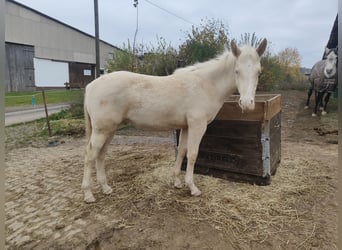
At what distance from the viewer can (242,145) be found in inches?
118

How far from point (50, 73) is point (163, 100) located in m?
19.7

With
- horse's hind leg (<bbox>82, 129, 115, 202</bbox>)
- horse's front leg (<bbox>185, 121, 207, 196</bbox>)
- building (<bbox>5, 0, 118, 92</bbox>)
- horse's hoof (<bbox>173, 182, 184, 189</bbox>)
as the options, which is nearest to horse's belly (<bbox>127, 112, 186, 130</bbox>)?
horse's front leg (<bbox>185, 121, 207, 196</bbox>)

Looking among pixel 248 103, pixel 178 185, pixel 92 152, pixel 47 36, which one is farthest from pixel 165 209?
pixel 47 36

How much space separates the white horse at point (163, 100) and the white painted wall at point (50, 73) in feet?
58.7

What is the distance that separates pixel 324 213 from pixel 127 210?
194 centimetres

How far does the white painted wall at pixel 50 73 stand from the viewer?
18.2m

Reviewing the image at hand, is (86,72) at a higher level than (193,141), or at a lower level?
higher

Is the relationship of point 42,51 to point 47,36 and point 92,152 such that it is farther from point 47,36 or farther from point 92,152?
point 92,152

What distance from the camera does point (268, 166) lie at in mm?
2926

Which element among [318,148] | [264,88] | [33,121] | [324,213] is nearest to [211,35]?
[264,88]

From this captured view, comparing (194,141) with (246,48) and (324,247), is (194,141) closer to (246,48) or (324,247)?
(246,48)

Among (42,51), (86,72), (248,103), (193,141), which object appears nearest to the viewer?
(248,103)

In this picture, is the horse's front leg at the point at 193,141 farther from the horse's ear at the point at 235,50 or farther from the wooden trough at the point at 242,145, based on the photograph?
the horse's ear at the point at 235,50

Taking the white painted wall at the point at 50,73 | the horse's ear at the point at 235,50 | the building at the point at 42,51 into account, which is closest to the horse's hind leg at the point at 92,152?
the horse's ear at the point at 235,50
